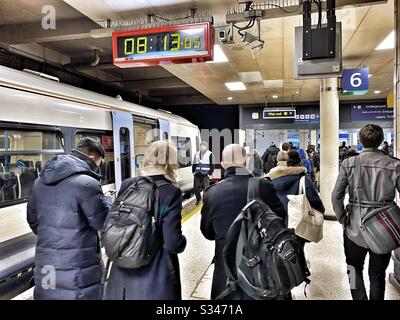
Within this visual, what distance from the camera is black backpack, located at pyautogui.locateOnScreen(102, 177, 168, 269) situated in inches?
71.1

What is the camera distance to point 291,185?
3111mm

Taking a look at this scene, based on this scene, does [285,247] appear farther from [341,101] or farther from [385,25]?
[341,101]

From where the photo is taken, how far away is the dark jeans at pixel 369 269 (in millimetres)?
2445

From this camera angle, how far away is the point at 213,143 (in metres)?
14.3

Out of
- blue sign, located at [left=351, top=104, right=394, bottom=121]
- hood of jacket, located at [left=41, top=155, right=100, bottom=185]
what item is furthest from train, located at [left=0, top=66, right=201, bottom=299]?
blue sign, located at [left=351, top=104, right=394, bottom=121]

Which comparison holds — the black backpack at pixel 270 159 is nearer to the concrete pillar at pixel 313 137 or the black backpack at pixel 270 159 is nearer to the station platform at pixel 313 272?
the station platform at pixel 313 272

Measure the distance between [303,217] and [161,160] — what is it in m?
1.72

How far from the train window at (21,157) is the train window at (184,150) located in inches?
199

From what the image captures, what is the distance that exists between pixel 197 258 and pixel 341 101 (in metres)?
10.5

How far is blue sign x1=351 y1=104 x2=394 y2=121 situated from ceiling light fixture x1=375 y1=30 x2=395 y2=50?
23.4ft

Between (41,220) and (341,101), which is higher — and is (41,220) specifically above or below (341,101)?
below

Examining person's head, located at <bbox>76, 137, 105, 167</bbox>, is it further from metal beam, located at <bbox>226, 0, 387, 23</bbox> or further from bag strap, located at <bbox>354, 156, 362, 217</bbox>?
metal beam, located at <bbox>226, 0, 387, 23</bbox>
